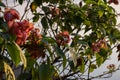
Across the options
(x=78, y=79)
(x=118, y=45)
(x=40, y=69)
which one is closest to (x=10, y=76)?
(x=40, y=69)

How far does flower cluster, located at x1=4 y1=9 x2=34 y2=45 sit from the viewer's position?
1.10 m

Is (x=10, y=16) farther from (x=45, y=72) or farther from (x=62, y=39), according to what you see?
(x=62, y=39)

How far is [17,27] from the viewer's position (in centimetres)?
110

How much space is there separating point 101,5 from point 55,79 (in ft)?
1.86

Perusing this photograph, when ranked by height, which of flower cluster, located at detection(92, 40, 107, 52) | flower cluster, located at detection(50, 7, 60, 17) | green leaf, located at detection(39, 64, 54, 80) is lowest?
flower cluster, located at detection(92, 40, 107, 52)

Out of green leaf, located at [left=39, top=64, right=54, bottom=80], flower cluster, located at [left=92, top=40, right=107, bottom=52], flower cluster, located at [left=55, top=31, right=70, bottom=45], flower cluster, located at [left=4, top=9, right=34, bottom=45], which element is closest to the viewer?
flower cluster, located at [left=4, top=9, right=34, bottom=45]

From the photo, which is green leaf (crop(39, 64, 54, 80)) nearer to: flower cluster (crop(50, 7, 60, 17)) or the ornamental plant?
the ornamental plant

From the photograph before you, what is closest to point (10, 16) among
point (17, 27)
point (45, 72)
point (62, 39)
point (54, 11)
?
point (17, 27)

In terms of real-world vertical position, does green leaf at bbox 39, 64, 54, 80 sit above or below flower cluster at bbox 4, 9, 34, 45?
below

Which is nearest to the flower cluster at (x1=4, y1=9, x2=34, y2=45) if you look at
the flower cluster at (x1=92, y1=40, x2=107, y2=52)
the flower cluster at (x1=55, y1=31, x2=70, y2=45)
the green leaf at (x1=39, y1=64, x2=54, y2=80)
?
the green leaf at (x1=39, y1=64, x2=54, y2=80)

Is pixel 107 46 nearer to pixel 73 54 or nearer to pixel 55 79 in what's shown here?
pixel 55 79

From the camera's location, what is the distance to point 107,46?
2328 millimetres

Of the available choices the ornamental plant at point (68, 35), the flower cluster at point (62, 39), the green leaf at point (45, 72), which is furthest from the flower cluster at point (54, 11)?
the green leaf at point (45, 72)

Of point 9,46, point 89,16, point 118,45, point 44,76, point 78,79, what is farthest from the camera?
point 78,79
